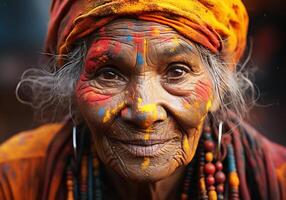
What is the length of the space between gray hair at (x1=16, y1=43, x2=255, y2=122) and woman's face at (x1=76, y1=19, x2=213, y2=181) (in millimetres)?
92

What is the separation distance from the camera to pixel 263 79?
4465mm

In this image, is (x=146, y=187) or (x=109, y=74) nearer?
(x=109, y=74)

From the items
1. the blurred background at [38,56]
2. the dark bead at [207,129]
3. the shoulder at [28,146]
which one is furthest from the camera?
the blurred background at [38,56]

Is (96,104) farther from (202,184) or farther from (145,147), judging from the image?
(202,184)

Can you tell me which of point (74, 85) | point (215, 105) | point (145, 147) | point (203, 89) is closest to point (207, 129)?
point (215, 105)

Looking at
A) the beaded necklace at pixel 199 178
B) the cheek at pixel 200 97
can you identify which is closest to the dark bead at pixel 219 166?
the beaded necklace at pixel 199 178

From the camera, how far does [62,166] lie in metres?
2.53

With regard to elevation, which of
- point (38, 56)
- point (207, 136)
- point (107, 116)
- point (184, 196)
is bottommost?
point (184, 196)

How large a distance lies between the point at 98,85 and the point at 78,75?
15cm

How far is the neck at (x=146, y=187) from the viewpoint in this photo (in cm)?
245

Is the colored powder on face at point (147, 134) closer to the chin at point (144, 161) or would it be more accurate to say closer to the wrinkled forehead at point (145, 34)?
the chin at point (144, 161)

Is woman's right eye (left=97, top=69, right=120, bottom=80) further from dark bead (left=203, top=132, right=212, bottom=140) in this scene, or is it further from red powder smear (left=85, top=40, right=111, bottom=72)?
dark bead (left=203, top=132, right=212, bottom=140)

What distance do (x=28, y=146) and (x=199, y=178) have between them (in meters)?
0.76

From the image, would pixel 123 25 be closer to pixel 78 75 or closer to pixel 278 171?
pixel 78 75
